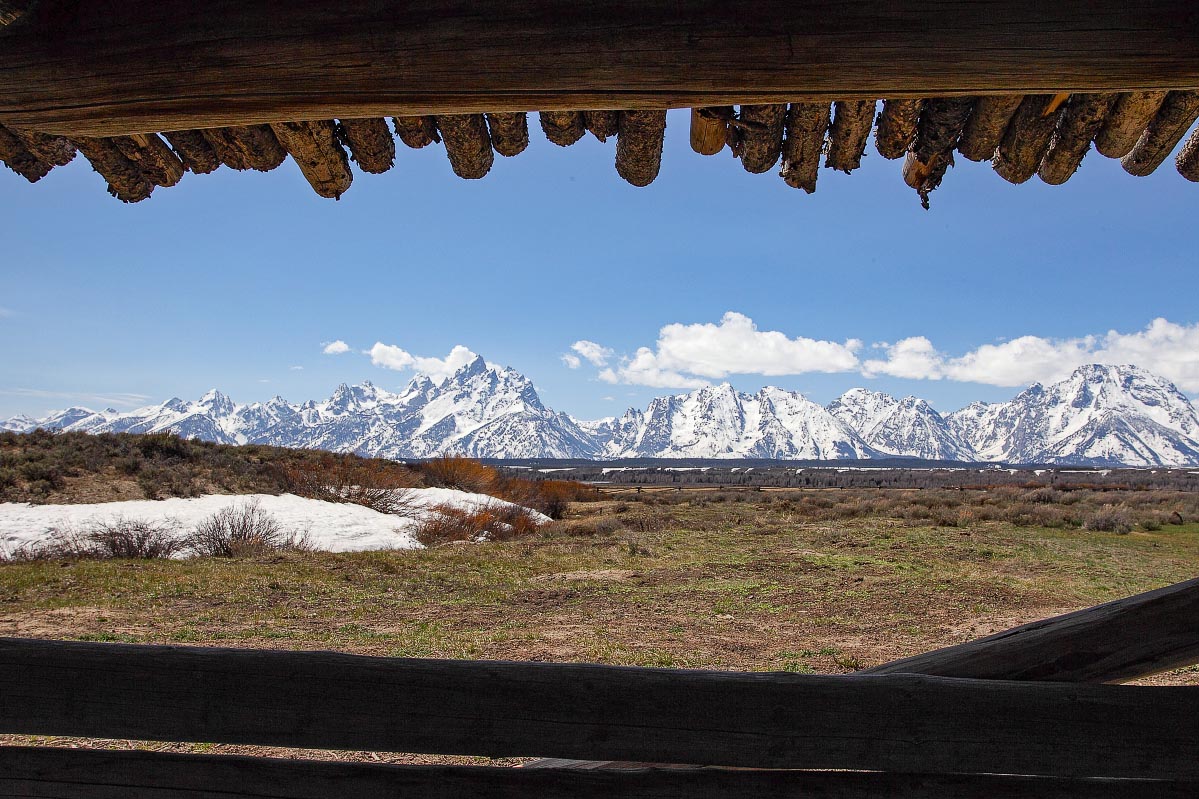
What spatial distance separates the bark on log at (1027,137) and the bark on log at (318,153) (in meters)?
2.58

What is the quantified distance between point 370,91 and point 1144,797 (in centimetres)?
314

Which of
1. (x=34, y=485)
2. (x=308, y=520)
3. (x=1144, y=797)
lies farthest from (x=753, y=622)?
(x=34, y=485)

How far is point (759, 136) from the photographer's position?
246cm

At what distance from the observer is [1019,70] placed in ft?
6.11

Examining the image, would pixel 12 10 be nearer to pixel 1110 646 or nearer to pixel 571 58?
pixel 571 58

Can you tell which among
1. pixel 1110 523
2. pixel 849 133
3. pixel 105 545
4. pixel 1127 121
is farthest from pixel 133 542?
pixel 1110 523

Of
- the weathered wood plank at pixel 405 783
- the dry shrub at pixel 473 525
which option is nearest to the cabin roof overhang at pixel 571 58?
the weathered wood plank at pixel 405 783

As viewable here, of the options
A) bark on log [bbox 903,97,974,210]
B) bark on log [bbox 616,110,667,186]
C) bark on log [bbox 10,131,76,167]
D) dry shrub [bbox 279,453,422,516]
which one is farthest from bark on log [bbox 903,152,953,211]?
dry shrub [bbox 279,453,422,516]

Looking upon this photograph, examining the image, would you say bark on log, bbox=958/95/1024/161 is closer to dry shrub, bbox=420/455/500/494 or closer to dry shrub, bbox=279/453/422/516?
dry shrub, bbox=279/453/422/516

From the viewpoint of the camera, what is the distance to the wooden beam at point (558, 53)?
1.83 metres

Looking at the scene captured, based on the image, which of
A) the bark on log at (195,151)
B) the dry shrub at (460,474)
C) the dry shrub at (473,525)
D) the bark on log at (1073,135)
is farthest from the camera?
the dry shrub at (460,474)

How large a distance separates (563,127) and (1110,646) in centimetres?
259

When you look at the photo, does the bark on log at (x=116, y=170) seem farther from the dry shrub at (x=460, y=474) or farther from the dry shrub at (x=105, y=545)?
the dry shrub at (x=460, y=474)

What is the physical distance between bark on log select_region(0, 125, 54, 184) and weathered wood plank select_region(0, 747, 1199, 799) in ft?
7.66
